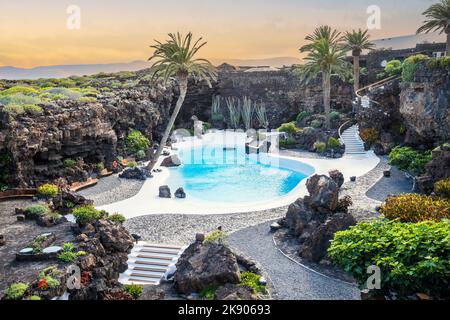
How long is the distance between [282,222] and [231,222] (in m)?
2.51

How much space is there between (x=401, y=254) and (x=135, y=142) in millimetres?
27548

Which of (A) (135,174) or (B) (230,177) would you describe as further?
(B) (230,177)

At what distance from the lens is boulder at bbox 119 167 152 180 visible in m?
29.9

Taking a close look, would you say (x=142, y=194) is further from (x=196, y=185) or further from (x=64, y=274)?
(x=64, y=274)

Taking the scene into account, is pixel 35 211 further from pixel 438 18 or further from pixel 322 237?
pixel 438 18

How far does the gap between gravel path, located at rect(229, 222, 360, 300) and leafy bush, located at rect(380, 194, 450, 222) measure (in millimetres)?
3945

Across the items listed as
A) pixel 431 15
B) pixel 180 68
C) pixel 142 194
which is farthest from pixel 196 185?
pixel 431 15

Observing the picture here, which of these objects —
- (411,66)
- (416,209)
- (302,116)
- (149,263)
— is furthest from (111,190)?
(302,116)

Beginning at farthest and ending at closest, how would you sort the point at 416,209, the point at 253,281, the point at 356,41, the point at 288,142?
the point at 356,41 < the point at 288,142 < the point at 416,209 < the point at 253,281

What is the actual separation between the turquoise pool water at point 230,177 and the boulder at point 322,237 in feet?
32.6

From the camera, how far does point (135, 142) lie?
35594mm

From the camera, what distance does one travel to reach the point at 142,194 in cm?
2608

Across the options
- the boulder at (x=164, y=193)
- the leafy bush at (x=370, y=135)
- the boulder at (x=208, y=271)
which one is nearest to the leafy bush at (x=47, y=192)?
the boulder at (x=164, y=193)

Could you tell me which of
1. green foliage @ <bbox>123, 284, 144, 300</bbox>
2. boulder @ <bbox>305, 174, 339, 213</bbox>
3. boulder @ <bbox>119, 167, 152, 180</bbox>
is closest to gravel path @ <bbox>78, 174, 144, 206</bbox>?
boulder @ <bbox>119, 167, 152, 180</bbox>
